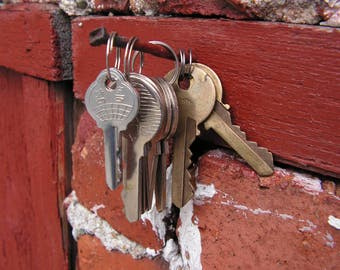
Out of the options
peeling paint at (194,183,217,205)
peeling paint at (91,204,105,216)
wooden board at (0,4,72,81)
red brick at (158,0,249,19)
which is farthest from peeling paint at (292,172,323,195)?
wooden board at (0,4,72,81)

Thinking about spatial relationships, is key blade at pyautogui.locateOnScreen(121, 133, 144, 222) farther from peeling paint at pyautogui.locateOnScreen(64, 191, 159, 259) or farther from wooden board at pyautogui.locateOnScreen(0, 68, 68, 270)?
wooden board at pyautogui.locateOnScreen(0, 68, 68, 270)

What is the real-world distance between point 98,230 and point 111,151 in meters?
0.34

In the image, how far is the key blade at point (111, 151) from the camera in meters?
0.52

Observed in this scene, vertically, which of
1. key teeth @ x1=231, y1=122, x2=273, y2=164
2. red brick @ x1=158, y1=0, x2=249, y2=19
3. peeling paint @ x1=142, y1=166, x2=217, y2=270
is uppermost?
red brick @ x1=158, y1=0, x2=249, y2=19

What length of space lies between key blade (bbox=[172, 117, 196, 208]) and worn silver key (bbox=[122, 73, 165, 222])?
0.06m

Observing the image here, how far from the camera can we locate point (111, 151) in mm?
535

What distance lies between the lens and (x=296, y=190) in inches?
20.3

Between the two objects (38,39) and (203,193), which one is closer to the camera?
(203,193)

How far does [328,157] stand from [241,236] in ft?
0.60

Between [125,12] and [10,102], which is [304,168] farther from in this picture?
[10,102]

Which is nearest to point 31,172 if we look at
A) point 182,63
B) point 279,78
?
point 182,63

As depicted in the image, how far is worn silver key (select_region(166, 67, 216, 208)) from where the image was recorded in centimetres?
54

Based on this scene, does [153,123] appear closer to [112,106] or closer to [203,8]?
[112,106]

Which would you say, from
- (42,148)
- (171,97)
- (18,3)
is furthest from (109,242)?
(18,3)
